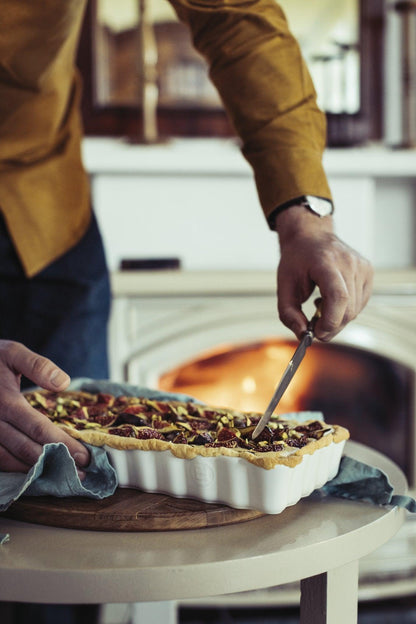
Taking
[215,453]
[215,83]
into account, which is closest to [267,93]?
[215,83]

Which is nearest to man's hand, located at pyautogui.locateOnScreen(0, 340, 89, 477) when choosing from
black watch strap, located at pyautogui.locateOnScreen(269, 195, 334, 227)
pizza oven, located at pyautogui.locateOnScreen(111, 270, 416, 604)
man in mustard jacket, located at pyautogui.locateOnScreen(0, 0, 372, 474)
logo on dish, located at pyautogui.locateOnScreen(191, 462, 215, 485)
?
man in mustard jacket, located at pyautogui.locateOnScreen(0, 0, 372, 474)

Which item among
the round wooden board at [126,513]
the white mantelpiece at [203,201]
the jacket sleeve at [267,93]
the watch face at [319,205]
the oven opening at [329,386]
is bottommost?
the oven opening at [329,386]

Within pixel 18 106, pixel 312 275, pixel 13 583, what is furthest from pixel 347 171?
pixel 13 583

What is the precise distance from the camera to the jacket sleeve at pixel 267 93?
39.2 inches

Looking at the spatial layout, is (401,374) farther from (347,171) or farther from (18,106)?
(18,106)

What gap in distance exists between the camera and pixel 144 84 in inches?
78.5

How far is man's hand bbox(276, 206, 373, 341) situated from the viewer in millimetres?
825

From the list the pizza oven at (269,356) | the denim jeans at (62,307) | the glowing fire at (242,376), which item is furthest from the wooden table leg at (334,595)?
the glowing fire at (242,376)

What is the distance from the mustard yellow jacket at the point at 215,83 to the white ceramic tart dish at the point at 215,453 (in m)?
0.34

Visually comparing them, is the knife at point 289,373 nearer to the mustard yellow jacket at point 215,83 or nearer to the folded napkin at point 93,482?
the folded napkin at point 93,482

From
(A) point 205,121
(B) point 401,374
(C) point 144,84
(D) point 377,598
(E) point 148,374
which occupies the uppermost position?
(C) point 144,84

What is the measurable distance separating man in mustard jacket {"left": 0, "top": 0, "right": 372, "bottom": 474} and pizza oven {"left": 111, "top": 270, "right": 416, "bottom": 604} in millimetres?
427

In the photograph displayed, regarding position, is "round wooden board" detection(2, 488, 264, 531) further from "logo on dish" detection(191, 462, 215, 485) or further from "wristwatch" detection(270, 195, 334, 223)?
"wristwatch" detection(270, 195, 334, 223)

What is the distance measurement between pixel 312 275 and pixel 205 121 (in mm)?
1381
